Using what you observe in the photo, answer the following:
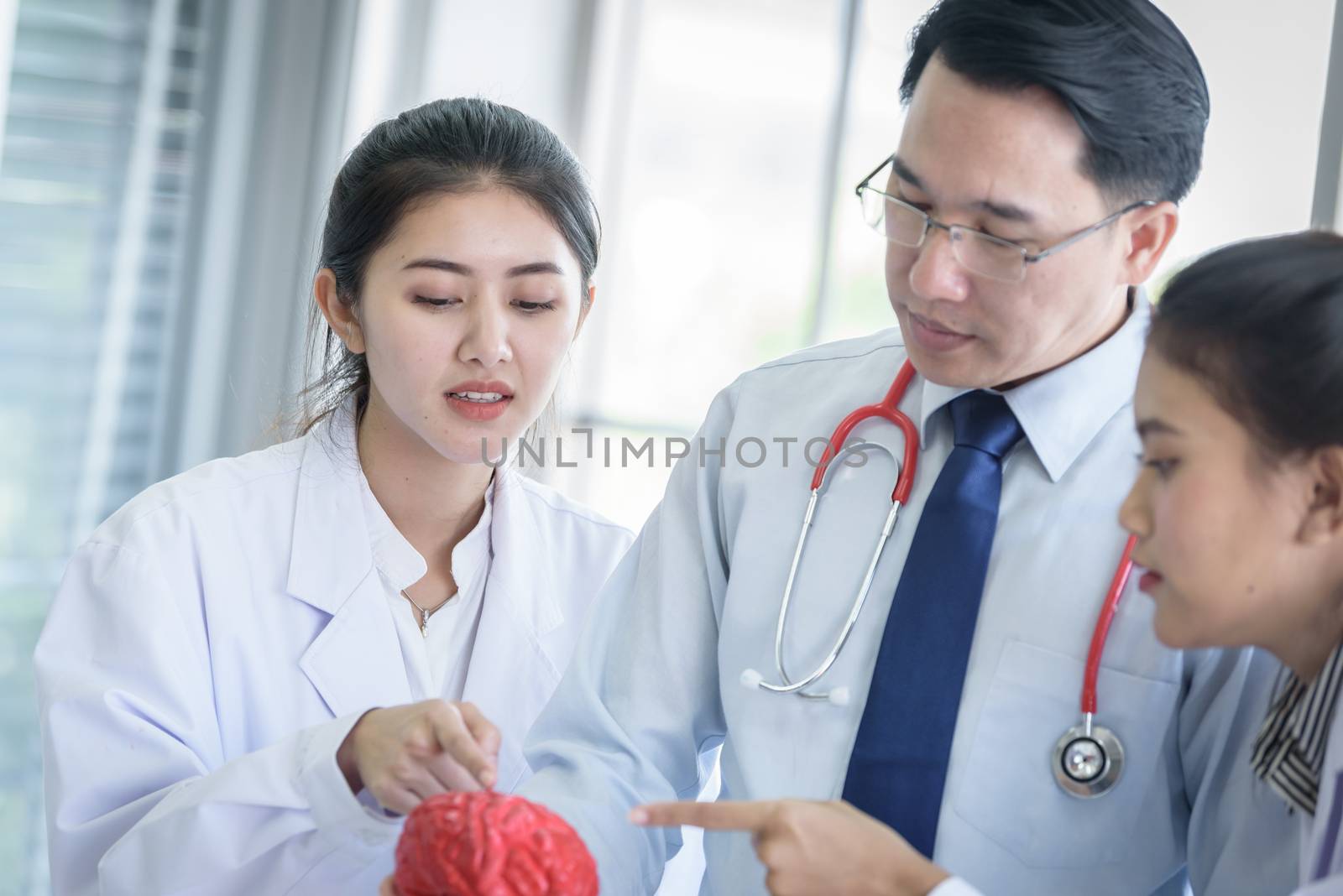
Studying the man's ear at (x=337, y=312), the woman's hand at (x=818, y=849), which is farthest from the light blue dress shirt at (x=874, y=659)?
the man's ear at (x=337, y=312)

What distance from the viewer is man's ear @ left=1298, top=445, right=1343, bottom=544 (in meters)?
1.03

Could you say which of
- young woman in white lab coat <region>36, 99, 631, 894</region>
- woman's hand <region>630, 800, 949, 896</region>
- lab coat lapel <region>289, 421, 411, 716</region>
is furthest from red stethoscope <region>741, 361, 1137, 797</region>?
lab coat lapel <region>289, 421, 411, 716</region>

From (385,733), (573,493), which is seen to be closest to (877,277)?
(573,493)

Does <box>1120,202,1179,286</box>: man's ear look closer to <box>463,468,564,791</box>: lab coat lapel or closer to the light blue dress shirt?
the light blue dress shirt

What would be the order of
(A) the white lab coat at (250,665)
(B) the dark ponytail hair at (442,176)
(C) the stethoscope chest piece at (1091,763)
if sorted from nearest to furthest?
(C) the stethoscope chest piece at (1091,763) < (A) the white lab coat at (250,665) < (B) the dark ponytail hair at (442,176)

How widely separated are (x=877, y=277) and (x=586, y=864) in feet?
9.45

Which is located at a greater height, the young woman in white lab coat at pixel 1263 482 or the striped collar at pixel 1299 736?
the young woman in white lab coat at pixel 1263 482

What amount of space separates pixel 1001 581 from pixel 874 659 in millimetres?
163

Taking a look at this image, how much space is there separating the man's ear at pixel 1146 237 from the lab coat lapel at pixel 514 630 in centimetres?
97

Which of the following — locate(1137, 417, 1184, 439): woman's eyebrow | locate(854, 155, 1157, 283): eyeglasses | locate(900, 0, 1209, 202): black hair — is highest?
locate(900, 0, 1209, 202): black hair

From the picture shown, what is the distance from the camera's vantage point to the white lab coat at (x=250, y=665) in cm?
145

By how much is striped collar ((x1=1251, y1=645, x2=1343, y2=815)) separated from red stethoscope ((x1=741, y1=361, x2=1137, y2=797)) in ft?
0.47

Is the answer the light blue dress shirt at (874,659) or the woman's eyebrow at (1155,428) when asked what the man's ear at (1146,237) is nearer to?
the light blue dress shirt at (874,659)

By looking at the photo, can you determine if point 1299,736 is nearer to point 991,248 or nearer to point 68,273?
point 991,248
